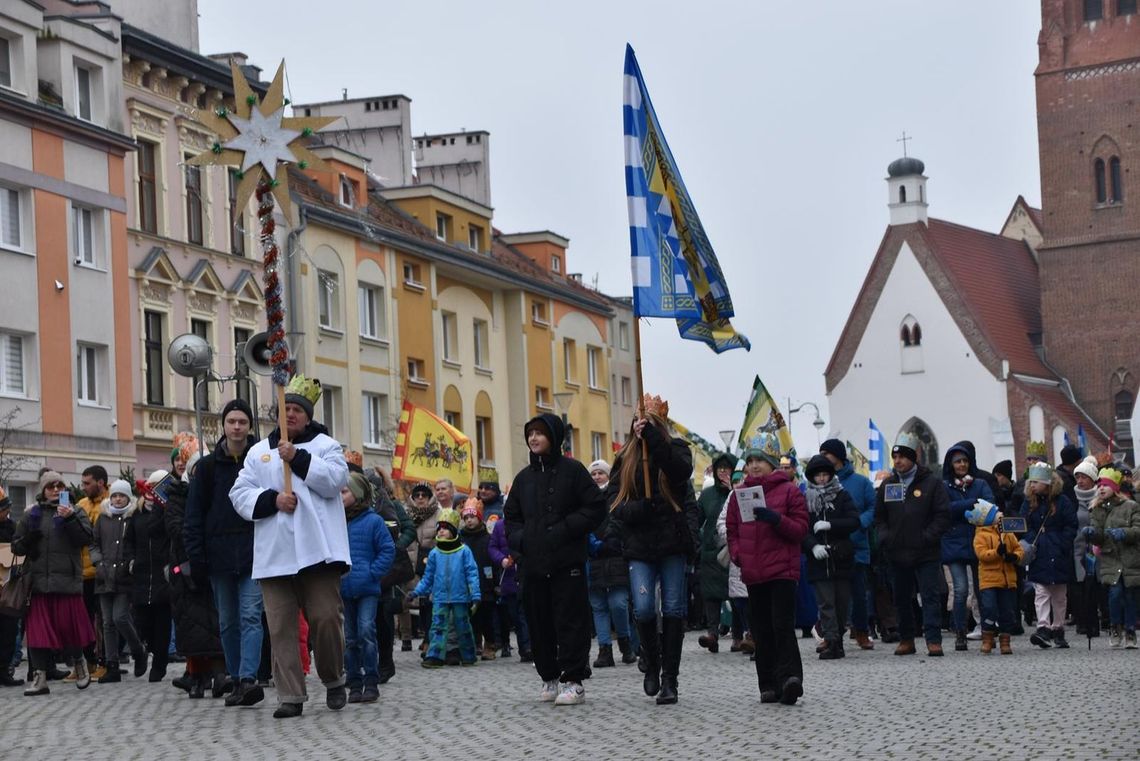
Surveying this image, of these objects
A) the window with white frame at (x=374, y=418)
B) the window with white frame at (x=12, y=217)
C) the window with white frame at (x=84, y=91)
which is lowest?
the window with white frame at (x=374, y=418)

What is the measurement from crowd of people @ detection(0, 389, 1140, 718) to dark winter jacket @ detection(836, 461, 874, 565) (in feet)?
0.09

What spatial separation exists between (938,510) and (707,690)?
15.6 feet

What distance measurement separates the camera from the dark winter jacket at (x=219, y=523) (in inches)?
566

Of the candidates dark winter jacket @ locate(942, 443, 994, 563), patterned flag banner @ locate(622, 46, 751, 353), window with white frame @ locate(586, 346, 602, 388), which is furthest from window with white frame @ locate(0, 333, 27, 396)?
window with white frame @ locate(586, 346, 602, 388)

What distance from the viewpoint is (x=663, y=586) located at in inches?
544

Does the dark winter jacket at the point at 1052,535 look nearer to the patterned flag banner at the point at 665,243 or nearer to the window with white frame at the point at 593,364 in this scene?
the patterned flag banner at the point at 665,243

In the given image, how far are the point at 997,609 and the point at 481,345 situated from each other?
40907mm

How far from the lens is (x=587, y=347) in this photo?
6738cm

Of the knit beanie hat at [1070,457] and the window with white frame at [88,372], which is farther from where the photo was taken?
the window with white frame at [88,372]

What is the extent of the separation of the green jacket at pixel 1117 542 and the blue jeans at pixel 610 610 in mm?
4497

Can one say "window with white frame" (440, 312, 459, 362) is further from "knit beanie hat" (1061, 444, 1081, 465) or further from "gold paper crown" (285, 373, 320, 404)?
"gold paper crown" (285, 373, 320, 404)

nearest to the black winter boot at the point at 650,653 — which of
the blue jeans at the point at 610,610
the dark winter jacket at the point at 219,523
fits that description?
the dark winter jacket at the point at 219,523

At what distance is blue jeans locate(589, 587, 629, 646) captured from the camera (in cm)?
1897

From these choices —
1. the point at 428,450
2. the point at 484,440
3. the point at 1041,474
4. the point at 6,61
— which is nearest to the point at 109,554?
the point at 1041,474
